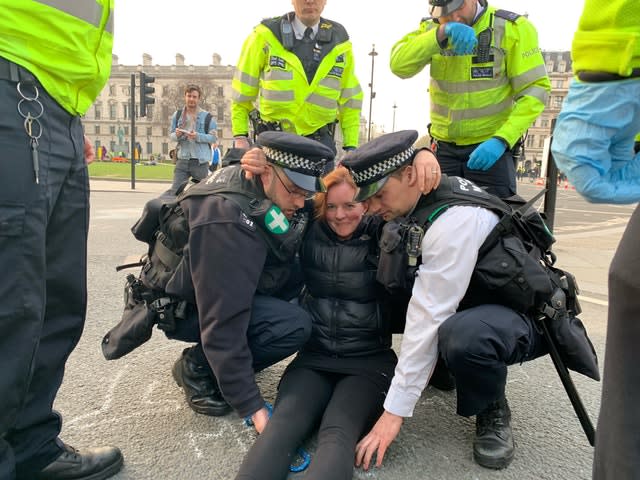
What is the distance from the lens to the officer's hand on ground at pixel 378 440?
6.15ft

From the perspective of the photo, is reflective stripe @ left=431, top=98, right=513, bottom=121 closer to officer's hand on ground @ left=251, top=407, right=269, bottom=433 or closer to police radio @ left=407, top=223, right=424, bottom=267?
police radio @ left=407, top=223, right=424, bottom=267

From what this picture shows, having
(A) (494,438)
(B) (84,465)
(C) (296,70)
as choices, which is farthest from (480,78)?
(B) (84,465)

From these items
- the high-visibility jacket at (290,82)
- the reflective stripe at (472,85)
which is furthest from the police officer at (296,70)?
the reflective stripe at (472,85)

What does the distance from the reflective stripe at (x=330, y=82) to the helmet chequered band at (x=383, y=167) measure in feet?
4.69

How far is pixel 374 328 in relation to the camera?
232 cm

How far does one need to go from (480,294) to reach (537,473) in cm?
71

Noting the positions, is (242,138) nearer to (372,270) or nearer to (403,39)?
(403,39)

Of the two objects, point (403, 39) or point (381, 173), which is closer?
point (381, 173)

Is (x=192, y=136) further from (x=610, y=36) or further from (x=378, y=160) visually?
(x=610, y=36)

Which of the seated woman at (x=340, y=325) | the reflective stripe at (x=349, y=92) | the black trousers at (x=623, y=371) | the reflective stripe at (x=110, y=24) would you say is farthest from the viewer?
the reflective stripe at (x=349, y=92)

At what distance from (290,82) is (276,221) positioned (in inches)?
57.7

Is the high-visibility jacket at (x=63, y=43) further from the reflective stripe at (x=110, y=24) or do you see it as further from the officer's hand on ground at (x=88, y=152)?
the officer's hand on ground at (x=88, y=152)

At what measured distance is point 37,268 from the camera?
1481 mm

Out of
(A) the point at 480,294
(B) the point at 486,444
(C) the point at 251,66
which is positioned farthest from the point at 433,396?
(C) the point at 251,66
